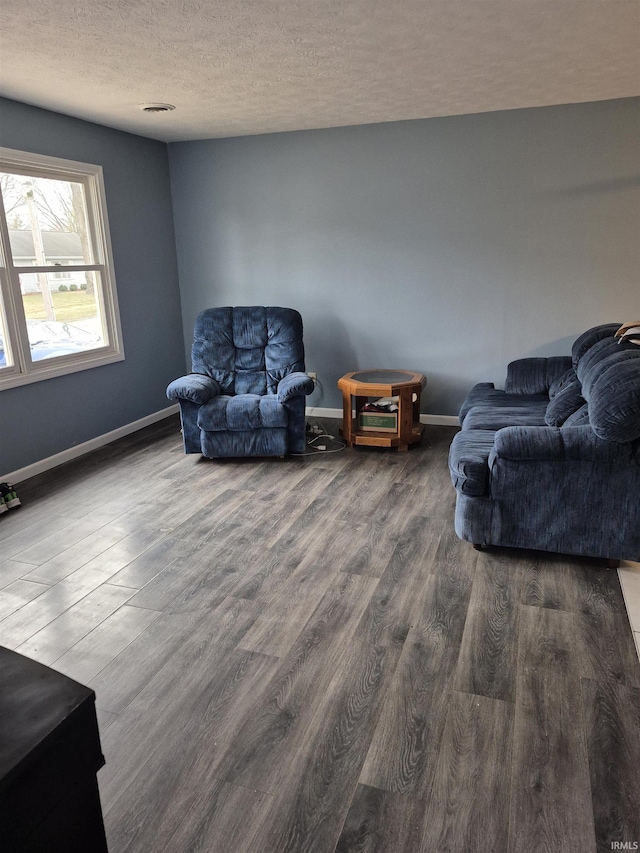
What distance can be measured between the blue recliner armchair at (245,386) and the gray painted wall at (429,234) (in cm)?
74

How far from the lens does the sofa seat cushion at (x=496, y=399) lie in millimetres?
4168

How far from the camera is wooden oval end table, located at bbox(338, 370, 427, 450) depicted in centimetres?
446

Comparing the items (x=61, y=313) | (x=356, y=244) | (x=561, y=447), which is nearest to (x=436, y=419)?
(x=356, y=244)

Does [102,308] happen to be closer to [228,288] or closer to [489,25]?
[228,288]

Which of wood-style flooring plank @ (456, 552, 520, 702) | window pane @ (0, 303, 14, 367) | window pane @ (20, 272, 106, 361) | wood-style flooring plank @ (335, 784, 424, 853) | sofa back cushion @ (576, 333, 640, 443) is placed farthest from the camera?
window pane @ (20, 272, 106, 361)

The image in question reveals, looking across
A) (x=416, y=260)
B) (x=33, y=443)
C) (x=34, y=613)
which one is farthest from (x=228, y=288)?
(x=34, y=613)

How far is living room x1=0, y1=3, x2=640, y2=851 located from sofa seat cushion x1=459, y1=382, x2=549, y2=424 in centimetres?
46

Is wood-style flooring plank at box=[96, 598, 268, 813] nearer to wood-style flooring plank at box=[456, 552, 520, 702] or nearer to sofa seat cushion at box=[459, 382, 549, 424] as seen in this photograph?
wood-style flooring plank at box=[456, 552, 520, 702]

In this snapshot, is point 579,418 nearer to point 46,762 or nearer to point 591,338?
point 591,338

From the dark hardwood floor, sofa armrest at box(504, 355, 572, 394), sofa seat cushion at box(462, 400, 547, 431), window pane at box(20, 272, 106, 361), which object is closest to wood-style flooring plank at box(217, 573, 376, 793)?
the dark hardwood floor

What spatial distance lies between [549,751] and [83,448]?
155 inches

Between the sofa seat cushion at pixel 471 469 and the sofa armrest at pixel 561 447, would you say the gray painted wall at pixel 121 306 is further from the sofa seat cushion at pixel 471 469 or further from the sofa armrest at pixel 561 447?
the sofa armrest at pixel 561 447

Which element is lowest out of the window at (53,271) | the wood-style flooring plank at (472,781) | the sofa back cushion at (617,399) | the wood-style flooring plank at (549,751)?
the wood-style flooring plank at (472,781)

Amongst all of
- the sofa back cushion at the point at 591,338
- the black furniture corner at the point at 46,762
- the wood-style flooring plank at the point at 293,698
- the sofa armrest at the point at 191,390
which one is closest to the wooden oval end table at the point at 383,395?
the sofa armrest at the point at 191,390
